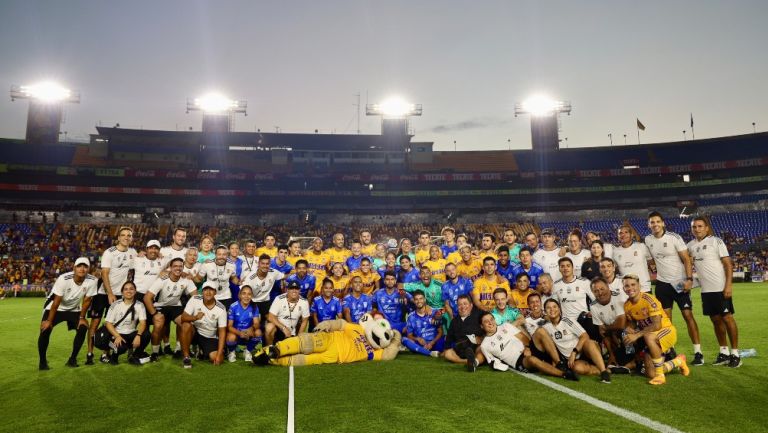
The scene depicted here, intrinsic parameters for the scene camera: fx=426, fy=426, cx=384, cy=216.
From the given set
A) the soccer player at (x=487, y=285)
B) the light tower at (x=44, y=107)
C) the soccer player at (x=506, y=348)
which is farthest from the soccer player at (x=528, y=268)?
the light tower at (x=44, y=107)

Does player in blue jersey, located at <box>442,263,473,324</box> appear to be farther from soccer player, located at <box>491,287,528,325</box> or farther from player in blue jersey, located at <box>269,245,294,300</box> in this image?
player in blue jersey, located at <box>269,245,294,300</box>

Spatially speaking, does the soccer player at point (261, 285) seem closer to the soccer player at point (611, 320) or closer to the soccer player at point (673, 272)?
the soccer player at point (611, 320)

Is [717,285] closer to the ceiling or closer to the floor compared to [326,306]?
closer to the ceiling

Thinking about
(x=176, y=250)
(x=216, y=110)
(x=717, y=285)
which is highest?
(x=216, y=110)

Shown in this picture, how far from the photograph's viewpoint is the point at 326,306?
8.74 meters

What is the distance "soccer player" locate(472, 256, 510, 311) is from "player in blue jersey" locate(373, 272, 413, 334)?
144cm

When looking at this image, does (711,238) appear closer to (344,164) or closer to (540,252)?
(540,252)

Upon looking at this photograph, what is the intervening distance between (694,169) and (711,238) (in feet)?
157

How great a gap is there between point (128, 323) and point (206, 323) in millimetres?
1391

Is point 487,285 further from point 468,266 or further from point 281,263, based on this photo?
point 281,263

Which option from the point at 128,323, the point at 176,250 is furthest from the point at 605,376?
the point at 176,250

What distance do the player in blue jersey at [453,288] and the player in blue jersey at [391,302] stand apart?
785mm

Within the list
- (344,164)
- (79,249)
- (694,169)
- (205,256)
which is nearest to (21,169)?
(79,249)

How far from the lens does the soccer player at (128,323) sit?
760 cm
